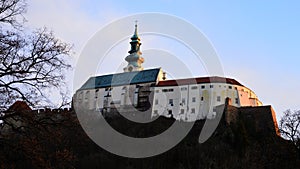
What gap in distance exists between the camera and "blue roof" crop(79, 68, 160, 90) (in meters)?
63.6

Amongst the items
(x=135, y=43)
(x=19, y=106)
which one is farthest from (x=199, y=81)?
(x=19, y=106)

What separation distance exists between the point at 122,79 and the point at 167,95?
32.2 ft

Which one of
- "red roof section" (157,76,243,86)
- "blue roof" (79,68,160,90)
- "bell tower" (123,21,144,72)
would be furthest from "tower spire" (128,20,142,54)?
"red roof section" (157,76,243,86)

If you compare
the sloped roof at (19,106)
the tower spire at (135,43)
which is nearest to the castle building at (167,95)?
the tower spire at (135,43)

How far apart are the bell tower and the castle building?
198 inches

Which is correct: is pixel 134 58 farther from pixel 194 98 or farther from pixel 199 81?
pixel 194 98

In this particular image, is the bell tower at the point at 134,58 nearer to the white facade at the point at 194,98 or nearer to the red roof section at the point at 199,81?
the red roof section at the point at 199,81

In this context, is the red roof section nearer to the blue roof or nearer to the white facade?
the white facade

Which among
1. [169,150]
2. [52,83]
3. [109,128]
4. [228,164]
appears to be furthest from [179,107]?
[52,83]

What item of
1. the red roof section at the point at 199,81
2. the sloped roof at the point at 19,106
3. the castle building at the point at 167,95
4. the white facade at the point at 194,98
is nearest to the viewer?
the sloped roof at the point at 19,106

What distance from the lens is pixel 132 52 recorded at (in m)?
74.6

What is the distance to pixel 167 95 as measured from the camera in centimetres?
5931

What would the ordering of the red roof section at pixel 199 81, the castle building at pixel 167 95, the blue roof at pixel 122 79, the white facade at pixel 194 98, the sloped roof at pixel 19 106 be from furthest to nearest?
the blue roof at pixel 122 79 → the red roof section at pixel 199 81 → the castle building at pixel 167 95 → the white facade at pixel 194 98 → the sloped roof at pixel 19 106

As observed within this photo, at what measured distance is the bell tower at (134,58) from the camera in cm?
7181
